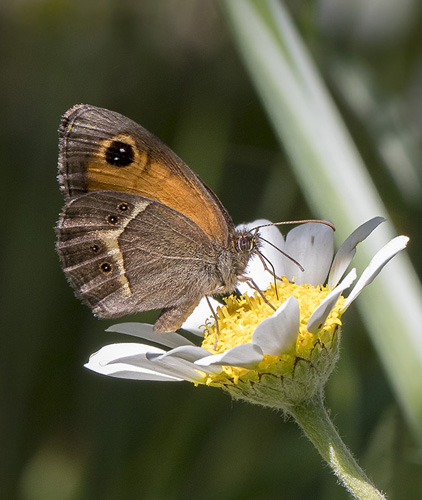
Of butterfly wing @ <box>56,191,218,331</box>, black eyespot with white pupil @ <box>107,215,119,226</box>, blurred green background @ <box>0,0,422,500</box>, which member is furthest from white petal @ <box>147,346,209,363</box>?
blurred green background @ <box>0,0,422,500</box>

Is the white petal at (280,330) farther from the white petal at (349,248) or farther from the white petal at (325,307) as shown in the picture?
the white petal at (349,248)

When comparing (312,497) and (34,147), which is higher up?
(34,147)

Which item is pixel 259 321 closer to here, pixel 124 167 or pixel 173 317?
pixel 173 317

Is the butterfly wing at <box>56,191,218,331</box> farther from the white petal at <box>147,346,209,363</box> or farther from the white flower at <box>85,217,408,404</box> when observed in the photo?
the white petal at <box>147,346,209,363</box>

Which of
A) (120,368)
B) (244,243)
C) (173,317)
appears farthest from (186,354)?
(244,243)

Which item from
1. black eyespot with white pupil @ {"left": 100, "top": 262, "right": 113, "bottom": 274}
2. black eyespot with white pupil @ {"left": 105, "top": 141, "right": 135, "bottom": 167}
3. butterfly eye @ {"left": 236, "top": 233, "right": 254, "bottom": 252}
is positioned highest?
black eyespot with white pupil @ {"left": 105, "top": 141, "right": 135, "bottom": 167}

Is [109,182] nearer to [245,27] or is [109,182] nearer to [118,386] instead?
[245,27]

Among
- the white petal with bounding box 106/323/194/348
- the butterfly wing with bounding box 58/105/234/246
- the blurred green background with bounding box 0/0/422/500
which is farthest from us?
the blurred green background with bounding box 0/0/422/500

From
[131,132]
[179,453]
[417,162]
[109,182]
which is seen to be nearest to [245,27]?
[131,132]

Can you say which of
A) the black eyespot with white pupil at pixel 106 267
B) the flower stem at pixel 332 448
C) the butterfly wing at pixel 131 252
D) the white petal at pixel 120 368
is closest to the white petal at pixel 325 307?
the flower stem at pixel 332 448
